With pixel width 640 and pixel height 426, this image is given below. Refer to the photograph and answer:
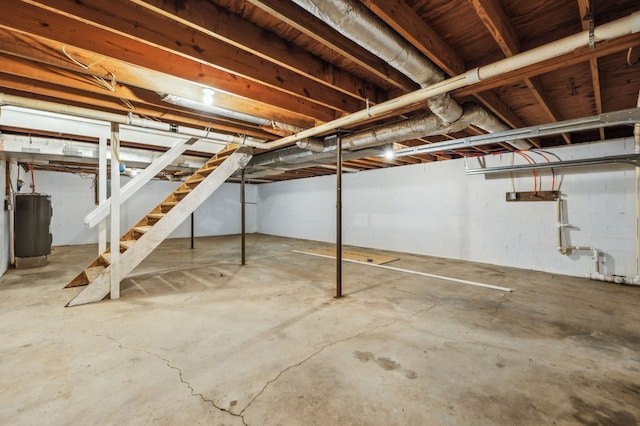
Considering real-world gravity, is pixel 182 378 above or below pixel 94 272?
below

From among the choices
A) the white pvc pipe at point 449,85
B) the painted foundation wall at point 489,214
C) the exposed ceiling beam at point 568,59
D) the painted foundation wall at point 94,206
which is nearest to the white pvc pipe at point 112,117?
the white pvc pipe at point 449,85

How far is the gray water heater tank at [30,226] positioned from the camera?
4.45 m

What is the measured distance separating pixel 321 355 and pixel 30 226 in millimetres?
5478

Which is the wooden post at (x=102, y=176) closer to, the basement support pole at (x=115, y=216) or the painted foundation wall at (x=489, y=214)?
the basement support pole at (x=115, y=216)

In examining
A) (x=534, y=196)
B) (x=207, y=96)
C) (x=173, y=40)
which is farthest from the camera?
(x=534, y=196)

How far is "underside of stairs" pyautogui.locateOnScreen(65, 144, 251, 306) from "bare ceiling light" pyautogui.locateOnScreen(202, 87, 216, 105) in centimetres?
152

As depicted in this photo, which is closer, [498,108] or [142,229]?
[498,108]

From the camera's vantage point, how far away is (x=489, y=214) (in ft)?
16.3

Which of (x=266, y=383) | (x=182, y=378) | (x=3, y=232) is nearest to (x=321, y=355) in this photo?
(x=266, y=383)

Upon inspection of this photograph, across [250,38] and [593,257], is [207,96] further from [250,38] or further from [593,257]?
[593,257]

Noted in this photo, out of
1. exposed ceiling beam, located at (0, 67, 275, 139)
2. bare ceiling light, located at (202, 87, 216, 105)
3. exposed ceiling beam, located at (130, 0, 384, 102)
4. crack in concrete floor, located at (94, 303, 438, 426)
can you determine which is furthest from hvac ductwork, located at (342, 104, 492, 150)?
crack in concrete floor, located at (94, 303, 438, 426)

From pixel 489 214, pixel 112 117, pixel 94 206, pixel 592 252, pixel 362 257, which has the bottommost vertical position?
pixel 362 257

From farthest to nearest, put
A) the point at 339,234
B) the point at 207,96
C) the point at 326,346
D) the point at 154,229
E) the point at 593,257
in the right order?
1. the point at 593,257
2. the point at 154,229
3. the point at 339,234
4. the point at 207,96
5. the point at 326,346

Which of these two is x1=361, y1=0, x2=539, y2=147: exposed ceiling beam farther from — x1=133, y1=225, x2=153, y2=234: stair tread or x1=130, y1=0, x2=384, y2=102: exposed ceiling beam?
x1=133, y1=225, x2=153, y2=234: stair tread
